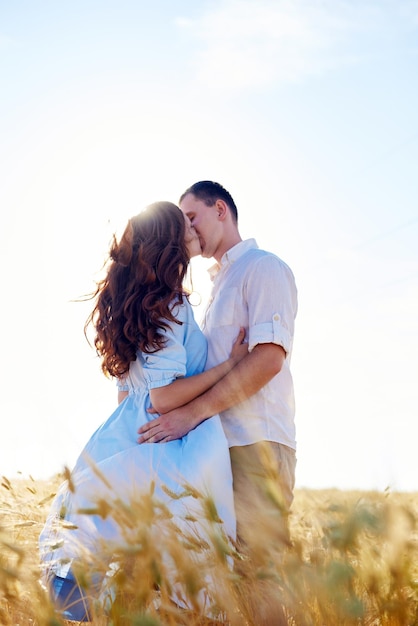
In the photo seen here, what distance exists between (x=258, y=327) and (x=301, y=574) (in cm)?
192

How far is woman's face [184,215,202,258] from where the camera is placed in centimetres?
365

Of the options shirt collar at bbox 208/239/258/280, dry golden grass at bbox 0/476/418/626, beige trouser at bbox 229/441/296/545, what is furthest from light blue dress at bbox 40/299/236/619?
shirt collar at bbox 208/239/258/280

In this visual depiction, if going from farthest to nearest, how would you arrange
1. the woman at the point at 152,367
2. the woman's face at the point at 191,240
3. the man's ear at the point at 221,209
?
the man's ear at the point at 221,209
the woman's face at the point at 191,240
the woman at the point at 152,367

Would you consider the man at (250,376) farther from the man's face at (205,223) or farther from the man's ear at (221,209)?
the man's ear at (221,209)

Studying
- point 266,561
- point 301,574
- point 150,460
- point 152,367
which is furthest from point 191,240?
point 301,574

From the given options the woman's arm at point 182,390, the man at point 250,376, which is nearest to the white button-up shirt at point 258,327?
the man at point 250,376

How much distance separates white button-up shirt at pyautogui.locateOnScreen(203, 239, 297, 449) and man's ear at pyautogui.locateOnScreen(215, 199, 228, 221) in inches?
19.7

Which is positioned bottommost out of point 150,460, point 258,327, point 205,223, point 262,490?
point 262,490

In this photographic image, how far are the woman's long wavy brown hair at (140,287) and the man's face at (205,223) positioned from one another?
646 mm

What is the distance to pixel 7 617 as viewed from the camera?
2.05 metres

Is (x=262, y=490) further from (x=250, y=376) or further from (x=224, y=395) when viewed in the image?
(x=250, y=376)

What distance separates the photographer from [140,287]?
3.33m

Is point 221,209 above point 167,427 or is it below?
above

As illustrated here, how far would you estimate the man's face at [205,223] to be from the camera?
4203 millimetres
